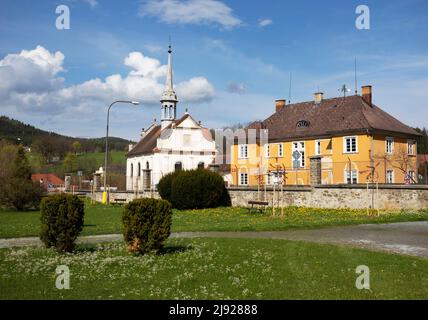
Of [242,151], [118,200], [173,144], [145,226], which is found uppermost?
[173,144]

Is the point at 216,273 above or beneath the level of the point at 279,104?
beneath

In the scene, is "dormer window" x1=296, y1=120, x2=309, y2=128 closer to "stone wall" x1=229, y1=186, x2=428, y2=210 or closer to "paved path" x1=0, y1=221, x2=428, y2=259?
"stone wall" x1=229, y1=186, x2=428, y2=210

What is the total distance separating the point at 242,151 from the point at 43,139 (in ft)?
164

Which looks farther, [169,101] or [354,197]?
[169,101]

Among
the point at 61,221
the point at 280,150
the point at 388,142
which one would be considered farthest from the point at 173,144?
the point at 61,221

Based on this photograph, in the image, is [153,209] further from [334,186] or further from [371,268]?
[334,186]

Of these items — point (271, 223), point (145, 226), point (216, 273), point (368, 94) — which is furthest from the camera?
point (368, 94)

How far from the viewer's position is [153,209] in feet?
37.1

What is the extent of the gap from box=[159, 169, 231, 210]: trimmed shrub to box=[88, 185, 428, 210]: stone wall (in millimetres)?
3118

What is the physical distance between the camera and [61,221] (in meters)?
11.8

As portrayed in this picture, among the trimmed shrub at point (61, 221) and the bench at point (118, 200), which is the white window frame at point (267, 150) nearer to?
the bench at point (118, 200)

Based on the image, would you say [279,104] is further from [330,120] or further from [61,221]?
[61,221]

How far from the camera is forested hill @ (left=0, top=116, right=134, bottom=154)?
92.0 m
